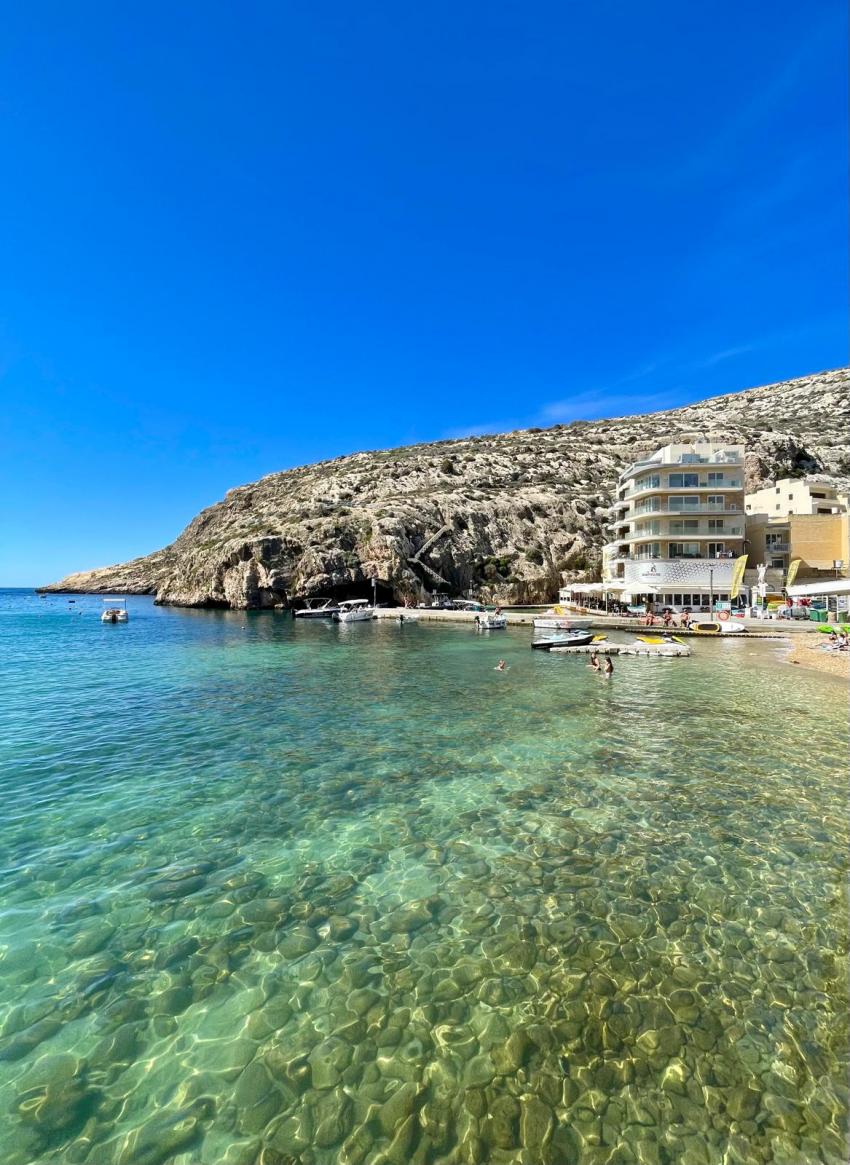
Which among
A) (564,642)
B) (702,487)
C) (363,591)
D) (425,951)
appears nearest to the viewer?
(425,951)

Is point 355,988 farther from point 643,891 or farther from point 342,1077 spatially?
point 643,891

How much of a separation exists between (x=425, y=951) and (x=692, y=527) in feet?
196

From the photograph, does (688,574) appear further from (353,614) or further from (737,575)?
(353,614)

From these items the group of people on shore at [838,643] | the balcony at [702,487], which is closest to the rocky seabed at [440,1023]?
the group of people on shore at [838,643]

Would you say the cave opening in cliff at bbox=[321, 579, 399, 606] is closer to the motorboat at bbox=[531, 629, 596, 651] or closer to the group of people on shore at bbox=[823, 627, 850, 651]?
the motorboat at bbox=[531, 629, 596, 651]

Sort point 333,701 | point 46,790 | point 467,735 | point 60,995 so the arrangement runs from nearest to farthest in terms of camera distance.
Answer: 1. point 60,995
2. point 46,790
3. point 467,735
4. point 333,701

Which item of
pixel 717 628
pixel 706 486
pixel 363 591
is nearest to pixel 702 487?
pixel 706 486

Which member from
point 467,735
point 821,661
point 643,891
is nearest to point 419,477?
point 821,661

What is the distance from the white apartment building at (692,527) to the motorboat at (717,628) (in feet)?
40.7

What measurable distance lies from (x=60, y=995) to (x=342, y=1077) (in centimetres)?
352

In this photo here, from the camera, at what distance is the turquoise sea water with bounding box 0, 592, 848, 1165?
14.7ft

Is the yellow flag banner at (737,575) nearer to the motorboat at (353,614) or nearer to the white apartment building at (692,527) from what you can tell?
the white apartment building at (692,527)

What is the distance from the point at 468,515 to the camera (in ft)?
283

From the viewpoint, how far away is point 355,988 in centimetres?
597
